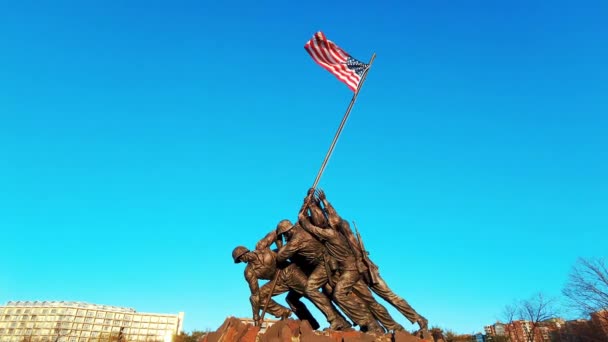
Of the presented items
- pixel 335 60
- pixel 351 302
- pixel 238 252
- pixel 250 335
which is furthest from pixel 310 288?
pixel 335 60

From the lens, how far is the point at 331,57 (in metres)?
12.0

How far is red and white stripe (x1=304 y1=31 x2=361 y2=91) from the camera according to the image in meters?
11.7

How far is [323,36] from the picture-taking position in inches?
460

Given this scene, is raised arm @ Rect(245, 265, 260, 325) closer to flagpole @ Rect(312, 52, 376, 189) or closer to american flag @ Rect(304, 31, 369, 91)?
flagpole @ Rect(312, 52, 376, 189)

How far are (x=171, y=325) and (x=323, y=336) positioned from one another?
62.5 metres

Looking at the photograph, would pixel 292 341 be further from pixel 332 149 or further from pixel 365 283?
pixel 332 149

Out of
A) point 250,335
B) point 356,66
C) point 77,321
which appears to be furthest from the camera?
point 77,321

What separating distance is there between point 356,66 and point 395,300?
6.76 m

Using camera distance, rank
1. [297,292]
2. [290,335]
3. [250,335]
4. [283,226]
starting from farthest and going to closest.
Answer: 1. [283,226]
2. [297,292]
3. [250,335]
4. [290,335]

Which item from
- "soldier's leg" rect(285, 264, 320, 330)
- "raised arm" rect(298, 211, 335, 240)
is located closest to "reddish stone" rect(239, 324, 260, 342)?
"soldier's leg" rect(285, 264, 320, 330)

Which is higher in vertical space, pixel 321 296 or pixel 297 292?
pixel 297 292

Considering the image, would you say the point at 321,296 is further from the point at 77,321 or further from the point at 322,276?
the point at 77,321

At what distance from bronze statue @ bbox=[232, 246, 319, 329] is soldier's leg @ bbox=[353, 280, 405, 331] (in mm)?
1336

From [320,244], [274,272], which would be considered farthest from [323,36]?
[274,272]
